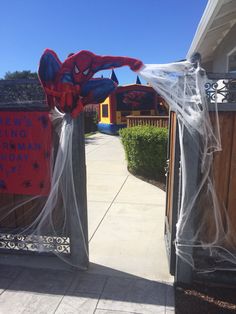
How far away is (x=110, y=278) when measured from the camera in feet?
10.9

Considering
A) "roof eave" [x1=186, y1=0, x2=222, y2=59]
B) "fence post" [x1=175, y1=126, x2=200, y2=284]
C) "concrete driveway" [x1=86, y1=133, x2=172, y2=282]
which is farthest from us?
"roof eave" [x1=186, y1=0, x2=222, y2=59]

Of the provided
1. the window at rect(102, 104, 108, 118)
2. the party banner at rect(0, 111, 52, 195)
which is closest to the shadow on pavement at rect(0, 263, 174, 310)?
the party banner at rect(0, 111, 52, 195)

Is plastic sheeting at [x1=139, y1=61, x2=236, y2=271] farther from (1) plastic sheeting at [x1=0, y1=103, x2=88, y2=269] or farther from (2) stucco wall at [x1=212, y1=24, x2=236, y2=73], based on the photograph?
(2) stucco wall at [x1=212, y1=24, x2=236, y2=73]

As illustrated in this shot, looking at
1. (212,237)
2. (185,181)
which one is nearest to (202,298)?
(212,237)

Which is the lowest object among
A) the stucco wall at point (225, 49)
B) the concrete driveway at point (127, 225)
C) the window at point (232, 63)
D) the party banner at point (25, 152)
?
the concrete driveway at point (127, 225)

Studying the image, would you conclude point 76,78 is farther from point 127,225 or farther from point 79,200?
point 127,225

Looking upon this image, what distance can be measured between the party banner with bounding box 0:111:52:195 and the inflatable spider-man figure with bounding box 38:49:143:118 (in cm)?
34

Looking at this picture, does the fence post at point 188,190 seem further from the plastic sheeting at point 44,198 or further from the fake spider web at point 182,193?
the plastic sheeting at point 44,198

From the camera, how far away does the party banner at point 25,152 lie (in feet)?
11.1

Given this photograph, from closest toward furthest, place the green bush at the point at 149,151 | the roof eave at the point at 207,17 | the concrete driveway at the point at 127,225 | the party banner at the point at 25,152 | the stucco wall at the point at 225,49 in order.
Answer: the party banner at the point at 25,152
the concrete driveway at the point at 127,225
the roof eave at the point at 207,17
the stucco wall at the point at 225,49
the green bush at the point at 149,151

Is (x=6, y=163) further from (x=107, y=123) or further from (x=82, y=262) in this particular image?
(x=107, y=123)

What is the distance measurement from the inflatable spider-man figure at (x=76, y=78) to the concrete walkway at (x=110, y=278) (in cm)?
177

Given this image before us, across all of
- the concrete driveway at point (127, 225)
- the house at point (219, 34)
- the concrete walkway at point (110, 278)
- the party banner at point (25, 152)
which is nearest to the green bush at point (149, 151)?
the concrete driveway at point (127, 225)

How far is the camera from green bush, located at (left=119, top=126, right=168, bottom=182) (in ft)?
23.2
